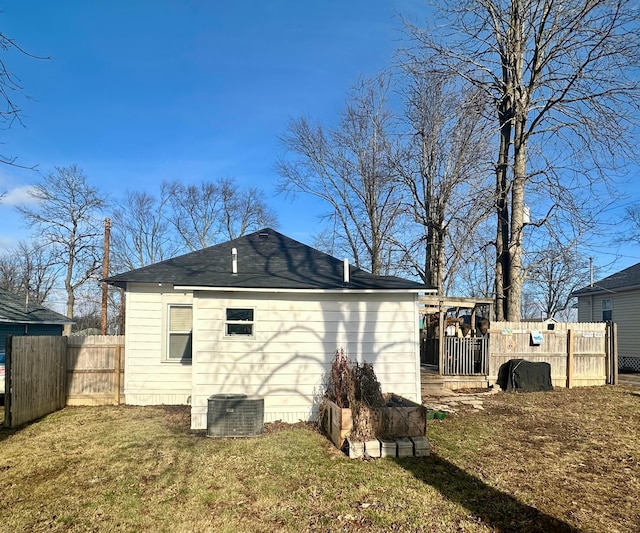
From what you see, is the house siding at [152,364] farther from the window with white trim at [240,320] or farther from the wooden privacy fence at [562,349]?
the wooden privacy fence at [562,349]

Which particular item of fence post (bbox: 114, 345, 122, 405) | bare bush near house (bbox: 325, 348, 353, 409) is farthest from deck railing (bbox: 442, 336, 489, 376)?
fence post (bbox: 114, 345, 122, 405)

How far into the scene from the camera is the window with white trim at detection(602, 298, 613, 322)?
2047 centimetres

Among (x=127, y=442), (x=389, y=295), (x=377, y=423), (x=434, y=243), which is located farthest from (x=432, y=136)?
(x=127, y=442)

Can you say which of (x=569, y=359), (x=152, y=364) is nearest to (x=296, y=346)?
(x=152, y=364)

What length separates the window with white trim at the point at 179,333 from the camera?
10.0 meters

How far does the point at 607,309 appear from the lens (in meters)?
20.8

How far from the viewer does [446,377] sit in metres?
11.9

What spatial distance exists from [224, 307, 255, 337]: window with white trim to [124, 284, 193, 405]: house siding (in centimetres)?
235

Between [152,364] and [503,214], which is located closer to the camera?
[152,364]

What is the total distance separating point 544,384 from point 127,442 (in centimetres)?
1016

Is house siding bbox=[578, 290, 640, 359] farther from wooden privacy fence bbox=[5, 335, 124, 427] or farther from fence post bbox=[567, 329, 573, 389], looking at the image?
wooden privacy fence bbox=[5, 335, 124, 427]

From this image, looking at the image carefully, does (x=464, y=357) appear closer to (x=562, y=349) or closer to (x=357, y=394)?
(x=562, y=349)

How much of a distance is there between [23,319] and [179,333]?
43.4ft

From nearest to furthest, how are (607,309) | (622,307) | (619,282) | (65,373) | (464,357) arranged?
(65,373) → (464,357) → (622,307) → (619,282) → (607,309)
